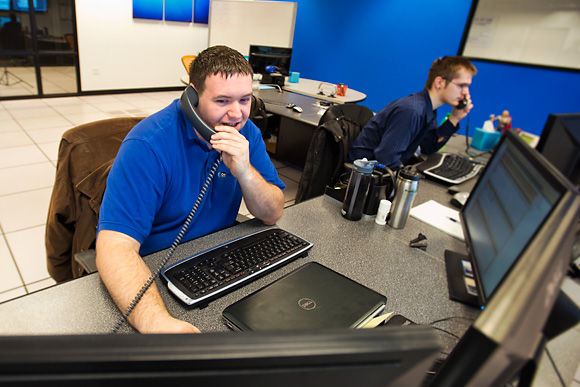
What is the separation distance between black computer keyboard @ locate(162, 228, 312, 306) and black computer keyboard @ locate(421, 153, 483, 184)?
1.21 m

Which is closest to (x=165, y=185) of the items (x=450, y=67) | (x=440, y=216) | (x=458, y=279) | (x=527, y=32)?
(x=458, y=279)

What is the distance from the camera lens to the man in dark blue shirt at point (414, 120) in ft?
7.24

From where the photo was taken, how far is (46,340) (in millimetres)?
270

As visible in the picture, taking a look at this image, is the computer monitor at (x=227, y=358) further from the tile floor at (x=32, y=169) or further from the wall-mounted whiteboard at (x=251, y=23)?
the wall-mounted whiteboard at (x=251, y=23)

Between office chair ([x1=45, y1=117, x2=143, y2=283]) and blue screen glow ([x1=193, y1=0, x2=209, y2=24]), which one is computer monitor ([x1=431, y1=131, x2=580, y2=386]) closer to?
office chair ([x1=45, y1=117, x2=143, y2=283])

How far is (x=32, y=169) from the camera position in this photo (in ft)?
10.5

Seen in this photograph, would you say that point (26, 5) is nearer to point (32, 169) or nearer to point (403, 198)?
point (32, 169)

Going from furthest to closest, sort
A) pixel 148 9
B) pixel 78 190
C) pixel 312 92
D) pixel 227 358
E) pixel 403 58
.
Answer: pixel 148 9 < pixel 403 58 < pixel 312 92 < pixel 78 190 < pixel 227 358

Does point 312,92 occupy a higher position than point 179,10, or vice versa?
point 179,10

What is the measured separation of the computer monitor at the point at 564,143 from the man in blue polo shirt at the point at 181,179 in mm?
1131

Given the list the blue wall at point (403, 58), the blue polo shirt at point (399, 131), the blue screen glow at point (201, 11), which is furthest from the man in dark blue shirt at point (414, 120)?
the blue screen glow at point (201, 11)

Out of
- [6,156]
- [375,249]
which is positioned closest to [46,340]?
[375,249]

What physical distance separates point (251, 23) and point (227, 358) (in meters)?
7.16

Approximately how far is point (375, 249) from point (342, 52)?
221 inches
